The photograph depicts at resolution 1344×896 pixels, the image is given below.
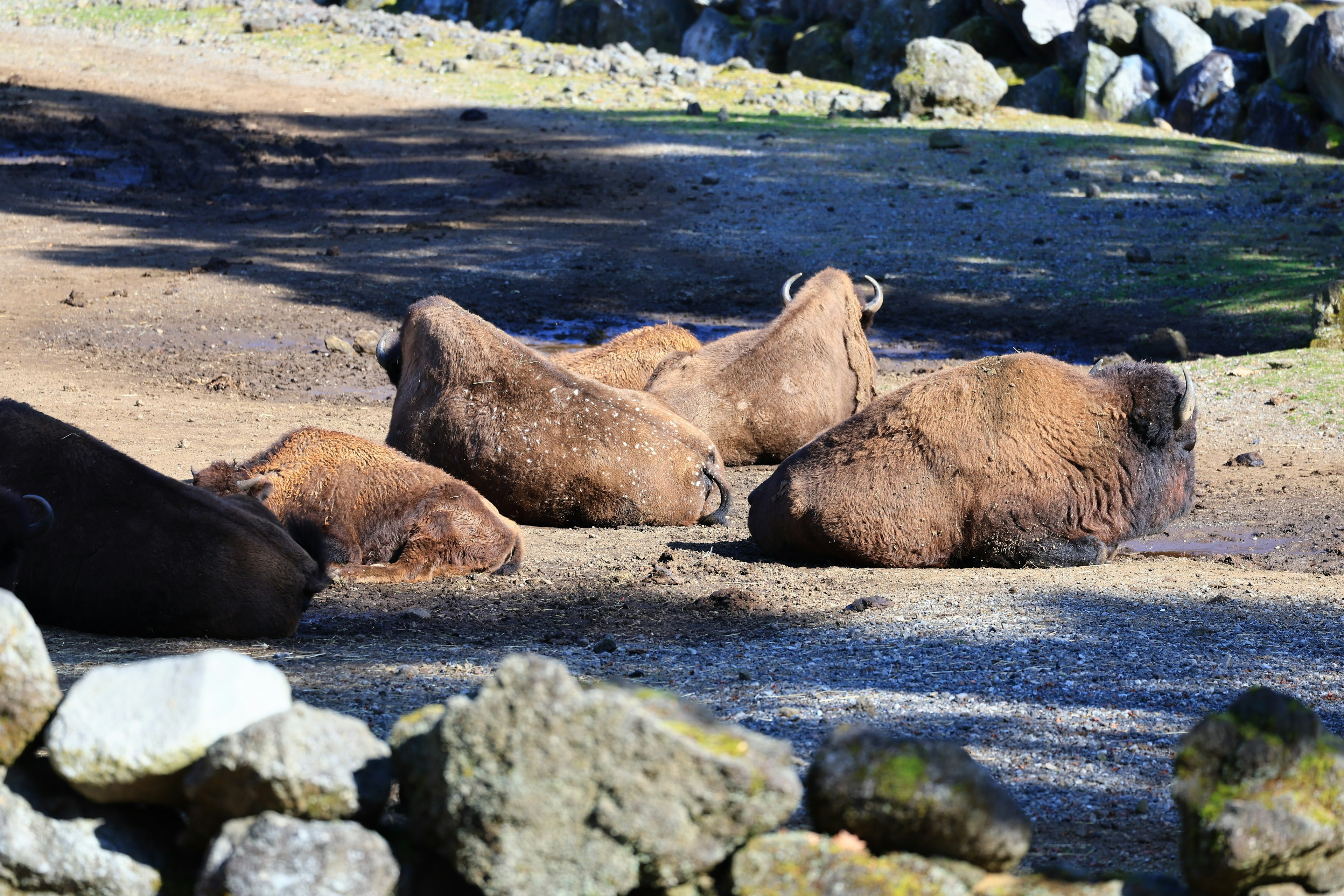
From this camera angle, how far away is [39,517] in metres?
6.29

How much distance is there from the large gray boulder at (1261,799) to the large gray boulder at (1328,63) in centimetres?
2593

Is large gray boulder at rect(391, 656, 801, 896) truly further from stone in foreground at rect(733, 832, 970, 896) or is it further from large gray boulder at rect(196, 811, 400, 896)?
large gray boulder at rect(196, 811, 400, 896)

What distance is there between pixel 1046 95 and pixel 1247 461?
828 inches

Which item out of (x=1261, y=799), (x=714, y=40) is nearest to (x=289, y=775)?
(x=1261, y=799)

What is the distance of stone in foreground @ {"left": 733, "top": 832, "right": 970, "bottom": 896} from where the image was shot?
3.26 m

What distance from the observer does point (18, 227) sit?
1947 centimetres

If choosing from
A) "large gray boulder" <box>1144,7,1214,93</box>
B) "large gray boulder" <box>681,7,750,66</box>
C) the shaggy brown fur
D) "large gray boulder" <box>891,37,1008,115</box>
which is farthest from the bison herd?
"large gray boulder" <box>681,7,750,66</box>

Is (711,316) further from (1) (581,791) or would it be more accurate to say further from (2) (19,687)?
(1) (581,791)

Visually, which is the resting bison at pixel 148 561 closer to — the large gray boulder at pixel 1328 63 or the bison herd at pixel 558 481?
the bison herd at pixel 558 481

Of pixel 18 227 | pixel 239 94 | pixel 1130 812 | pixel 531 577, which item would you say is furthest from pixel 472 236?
pixel 1130 812

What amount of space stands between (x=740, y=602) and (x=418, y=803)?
13.0 feet

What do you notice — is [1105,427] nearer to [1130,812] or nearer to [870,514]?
[870,514]

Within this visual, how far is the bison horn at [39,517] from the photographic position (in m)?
6.25

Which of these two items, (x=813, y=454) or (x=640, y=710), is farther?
(x=813, y=454)
